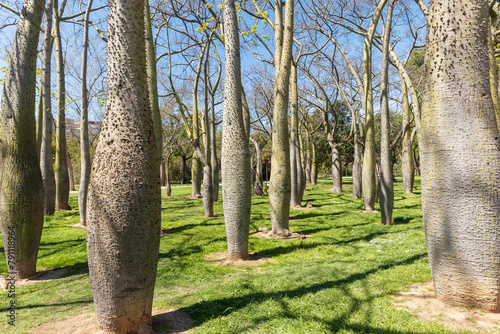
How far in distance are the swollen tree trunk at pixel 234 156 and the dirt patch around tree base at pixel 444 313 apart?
2.93 m

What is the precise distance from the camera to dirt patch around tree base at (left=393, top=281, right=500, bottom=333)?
3035 mm

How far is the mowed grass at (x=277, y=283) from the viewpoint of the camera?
11.0ft

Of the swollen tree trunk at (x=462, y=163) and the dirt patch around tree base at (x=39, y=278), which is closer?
the swollen tree trunk at (x=462, y=163)

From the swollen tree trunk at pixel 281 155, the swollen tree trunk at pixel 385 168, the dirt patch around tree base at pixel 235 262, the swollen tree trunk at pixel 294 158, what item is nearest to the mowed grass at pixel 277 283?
the dirt patch around tree base at pixel 235 262

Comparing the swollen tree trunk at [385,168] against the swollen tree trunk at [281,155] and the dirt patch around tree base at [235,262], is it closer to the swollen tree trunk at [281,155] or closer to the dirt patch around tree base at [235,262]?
the swollen tree trunk at [281,155]

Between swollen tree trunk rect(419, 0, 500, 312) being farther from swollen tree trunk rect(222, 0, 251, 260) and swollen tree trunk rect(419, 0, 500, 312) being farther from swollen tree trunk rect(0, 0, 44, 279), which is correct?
swollen tree trunk rect(0, 0, 44, 279)

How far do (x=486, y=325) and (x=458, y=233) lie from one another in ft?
2.87

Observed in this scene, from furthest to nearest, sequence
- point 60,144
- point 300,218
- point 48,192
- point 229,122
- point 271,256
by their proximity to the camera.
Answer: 1. point 60,144
2. point 48,192
3. point 300,218
4. point 271,256
5. point 229,122

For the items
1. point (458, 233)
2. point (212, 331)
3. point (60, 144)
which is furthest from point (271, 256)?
point (60, 144)

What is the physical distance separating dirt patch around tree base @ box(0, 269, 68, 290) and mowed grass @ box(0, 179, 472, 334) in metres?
0.16

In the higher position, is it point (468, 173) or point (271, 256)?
point (468, 173)

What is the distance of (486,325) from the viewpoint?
3021 mm

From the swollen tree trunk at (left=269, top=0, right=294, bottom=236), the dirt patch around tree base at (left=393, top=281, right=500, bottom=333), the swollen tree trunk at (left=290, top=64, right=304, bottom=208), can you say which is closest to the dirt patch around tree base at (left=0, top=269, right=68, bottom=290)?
the swollen tree trunk at (left=269, top=0, right=294, bottom=236)

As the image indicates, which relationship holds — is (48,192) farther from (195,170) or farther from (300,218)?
(300,218)
